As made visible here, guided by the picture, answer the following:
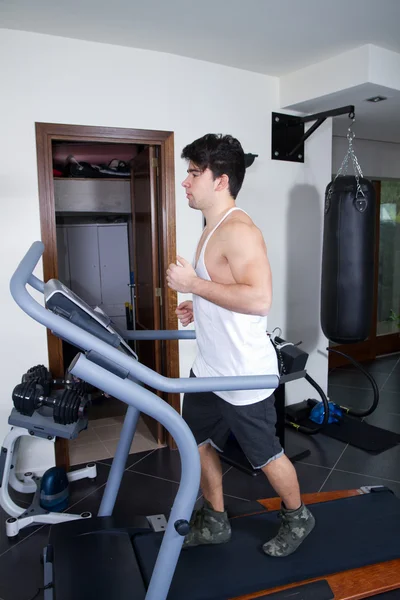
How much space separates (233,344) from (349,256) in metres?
1.58

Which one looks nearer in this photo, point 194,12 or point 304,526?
point 304,526

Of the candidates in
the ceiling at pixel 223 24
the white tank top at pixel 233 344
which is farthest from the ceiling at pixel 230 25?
the white tank top at pixel 233 344

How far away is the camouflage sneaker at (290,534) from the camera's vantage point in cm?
182

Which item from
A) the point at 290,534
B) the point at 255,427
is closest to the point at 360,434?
the point at 290,534

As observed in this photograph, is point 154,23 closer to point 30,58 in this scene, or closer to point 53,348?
point 30,58

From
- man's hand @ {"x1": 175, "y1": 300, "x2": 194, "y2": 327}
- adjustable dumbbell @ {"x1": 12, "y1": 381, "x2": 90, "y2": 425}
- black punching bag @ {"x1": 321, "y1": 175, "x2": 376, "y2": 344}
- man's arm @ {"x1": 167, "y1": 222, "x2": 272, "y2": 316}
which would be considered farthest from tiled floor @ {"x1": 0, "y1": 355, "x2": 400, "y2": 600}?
man's arm @ {"x1": 167, "y1": 222, "x2": 272, "y2": 316}

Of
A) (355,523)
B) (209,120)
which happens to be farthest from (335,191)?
(355,523)

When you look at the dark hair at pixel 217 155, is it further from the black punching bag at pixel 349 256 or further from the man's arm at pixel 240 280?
the black punching bag at pixel 349 256

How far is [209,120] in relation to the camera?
310cm

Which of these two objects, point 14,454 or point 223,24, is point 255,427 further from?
point 223,24

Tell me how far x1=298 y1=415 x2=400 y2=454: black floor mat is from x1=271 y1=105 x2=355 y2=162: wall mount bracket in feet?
6.58

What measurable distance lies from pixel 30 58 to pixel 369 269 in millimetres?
2335

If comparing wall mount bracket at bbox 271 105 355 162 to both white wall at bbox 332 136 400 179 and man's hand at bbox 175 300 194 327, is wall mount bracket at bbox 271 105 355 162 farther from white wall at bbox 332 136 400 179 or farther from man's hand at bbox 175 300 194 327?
man's hand at bbox 175 300 194 327

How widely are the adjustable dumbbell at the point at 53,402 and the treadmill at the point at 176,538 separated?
0.40m
